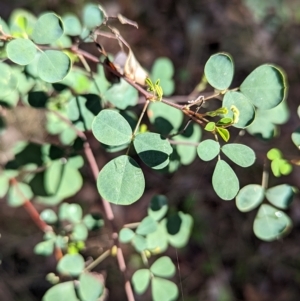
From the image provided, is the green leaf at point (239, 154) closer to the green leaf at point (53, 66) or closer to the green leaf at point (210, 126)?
the green leaf at point (210, 126)

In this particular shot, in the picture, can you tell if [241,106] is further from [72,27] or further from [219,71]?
[72,27]

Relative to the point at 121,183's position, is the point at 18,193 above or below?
below

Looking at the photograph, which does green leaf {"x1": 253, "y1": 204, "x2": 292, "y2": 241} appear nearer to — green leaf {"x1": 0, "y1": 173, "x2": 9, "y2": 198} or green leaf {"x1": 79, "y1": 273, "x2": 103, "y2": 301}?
green leaf {"x1": 79, "y1": 273, "x2": 103, "y2": 301}

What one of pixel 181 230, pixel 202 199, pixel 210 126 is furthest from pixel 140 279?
pixel 202 199

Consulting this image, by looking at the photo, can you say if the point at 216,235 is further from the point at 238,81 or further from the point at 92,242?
the point at 238,81

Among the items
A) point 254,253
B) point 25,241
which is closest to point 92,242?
point 25,241

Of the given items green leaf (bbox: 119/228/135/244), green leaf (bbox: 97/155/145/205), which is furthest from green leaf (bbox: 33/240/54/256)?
green leaf (bbox: 97/155/145/205)
